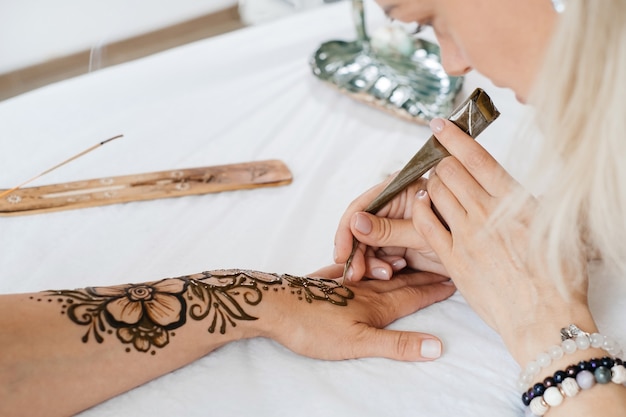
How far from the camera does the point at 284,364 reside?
28.7 inches

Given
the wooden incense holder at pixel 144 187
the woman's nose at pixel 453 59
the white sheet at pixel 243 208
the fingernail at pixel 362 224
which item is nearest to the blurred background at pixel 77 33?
the white sheet at pixel 243 208

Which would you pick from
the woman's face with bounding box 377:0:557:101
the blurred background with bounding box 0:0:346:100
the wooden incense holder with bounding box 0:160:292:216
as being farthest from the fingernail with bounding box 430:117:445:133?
the blurred background with bounding box 0:0:346:100

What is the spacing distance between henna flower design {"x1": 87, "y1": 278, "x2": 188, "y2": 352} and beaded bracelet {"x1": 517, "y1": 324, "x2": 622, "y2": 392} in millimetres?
356

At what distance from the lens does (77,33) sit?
74.6 inches

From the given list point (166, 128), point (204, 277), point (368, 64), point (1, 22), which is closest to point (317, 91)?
point (368, 64)

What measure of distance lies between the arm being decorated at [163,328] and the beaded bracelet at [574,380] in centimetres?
12

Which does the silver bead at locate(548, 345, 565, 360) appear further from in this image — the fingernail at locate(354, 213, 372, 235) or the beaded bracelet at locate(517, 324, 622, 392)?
the fingernail at locate(354, 213, 372, 235)

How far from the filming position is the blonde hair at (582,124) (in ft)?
1.65

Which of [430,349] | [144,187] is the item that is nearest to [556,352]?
[430,349]

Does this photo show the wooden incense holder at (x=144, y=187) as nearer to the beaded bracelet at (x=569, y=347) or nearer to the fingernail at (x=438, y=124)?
the fingernail at (x=438, y=124)

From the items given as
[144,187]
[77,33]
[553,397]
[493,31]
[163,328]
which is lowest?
[553,397]

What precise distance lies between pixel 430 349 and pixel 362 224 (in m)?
0.17

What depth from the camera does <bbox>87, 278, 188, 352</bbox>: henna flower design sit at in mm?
685

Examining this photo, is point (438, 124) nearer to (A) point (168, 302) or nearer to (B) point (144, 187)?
(A) point (168, 302)
